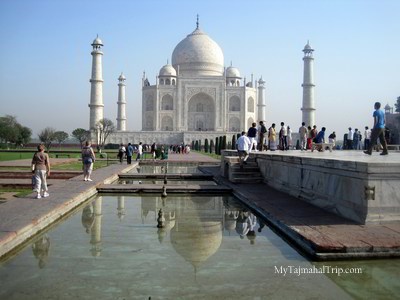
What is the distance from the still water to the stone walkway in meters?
0.12

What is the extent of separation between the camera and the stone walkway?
10.6 feet

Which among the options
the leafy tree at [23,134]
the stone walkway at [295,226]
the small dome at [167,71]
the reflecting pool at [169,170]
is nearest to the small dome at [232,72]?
the small dome at [167,71]

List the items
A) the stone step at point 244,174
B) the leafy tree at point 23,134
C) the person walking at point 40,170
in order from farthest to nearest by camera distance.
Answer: the leafy tree at point 23,134
the stone step at point 244,174
the person walking at point 40,170

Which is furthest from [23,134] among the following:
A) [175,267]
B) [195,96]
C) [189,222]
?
[175,267]

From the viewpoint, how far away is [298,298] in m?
2.49

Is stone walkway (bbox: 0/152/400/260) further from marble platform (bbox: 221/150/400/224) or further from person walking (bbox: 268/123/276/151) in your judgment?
person walking (bbox: 268/123/276/151)

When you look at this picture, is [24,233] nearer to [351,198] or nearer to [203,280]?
[203,280]

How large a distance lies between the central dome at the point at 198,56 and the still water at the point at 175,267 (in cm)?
3835

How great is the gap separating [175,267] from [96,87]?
3425 centimetres

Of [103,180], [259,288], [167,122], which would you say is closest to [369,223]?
[259,288]

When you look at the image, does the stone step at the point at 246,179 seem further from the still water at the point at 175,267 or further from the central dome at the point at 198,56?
the central dome at the point at 198,56

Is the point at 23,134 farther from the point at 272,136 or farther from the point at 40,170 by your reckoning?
the point at 40,170

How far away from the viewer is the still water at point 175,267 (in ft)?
8.44

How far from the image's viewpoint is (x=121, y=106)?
41062mm
